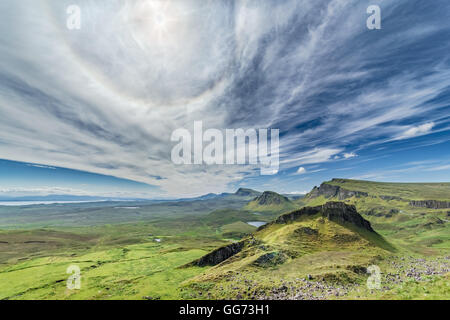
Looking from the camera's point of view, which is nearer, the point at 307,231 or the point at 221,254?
the point at 221,254

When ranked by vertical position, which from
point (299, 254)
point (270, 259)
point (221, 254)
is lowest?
point (221, 254)

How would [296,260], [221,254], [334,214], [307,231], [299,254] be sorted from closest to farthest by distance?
1. [296,260]
2. [299,254]
3. [221,254]
4. [307,231]
5. [334,214]

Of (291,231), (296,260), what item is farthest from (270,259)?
(291,231)

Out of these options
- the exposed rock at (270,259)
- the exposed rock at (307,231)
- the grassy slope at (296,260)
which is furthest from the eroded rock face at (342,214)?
the exposed rock at (270,259)

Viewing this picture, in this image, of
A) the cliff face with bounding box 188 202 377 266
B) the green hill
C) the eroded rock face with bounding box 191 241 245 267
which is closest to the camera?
the green hill

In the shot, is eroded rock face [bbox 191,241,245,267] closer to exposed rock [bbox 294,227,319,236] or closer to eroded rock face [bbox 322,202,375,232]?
exposed rock [bbox 294,227,319,236]

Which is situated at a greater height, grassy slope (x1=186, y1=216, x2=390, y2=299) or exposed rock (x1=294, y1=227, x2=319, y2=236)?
exposed rock (x1=294, y1=227, x2=319, y2=236)

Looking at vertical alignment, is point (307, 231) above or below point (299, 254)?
above

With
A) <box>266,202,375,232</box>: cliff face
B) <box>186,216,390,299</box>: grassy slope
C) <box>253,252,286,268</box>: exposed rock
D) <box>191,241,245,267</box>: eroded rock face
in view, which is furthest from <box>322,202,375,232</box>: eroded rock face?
<box>191,241,245,267</box>: eroded rock face

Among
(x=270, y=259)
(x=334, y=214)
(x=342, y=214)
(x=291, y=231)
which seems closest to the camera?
(x=270, y=259)

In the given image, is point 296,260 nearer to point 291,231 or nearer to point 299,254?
point 299,254

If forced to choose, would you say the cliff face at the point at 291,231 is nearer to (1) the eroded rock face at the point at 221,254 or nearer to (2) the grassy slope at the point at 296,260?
(1) the eroded rock face at the point at 221,254
